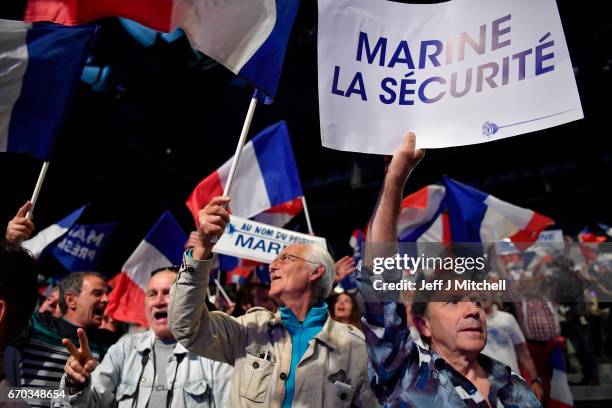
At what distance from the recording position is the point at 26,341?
2.94 metres

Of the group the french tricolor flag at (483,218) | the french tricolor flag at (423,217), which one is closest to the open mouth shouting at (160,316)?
the french tricolor flag at (483,218)

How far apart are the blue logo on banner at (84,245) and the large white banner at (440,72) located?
536cm

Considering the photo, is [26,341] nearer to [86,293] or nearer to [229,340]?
[86,293]

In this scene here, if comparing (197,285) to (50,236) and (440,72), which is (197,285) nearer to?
(440,72)

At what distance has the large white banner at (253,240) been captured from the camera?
4484 millimetres

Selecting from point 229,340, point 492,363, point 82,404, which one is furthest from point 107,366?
point 492,363

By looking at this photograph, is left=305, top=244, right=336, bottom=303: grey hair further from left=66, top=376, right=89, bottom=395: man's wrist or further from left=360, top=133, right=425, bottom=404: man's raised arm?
left=66, top=376, right=89, bottom=395: man's wrist

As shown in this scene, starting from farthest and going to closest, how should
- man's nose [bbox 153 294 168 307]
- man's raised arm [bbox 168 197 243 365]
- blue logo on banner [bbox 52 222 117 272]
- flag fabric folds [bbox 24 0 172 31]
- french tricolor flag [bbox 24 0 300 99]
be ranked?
blue logo on banner [bbox 52 222 117 272] → man's nose [bbox 153 294 168 307] → flag fabric folds [bbox 24 0 172 31] → french tricolor flag [bbox 24 0 300 99] → man's raised arm [bbox 168 197 243 365]

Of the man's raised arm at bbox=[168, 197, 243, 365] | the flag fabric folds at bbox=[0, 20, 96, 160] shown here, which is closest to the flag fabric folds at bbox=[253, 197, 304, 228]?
the flag fabric folds at bbox=[0, 20, 96, 160]

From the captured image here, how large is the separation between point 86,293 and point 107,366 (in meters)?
1.17

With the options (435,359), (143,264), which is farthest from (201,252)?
(143,264)

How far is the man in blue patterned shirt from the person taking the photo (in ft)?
5.64

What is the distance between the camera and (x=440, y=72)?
237 cm

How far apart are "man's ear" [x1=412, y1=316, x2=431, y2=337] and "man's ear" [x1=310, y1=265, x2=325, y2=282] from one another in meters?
0.85
